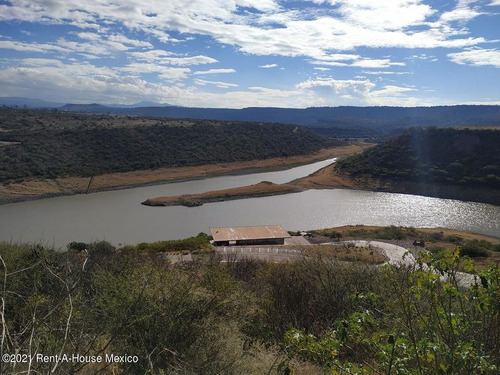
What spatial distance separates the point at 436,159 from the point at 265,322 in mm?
40458

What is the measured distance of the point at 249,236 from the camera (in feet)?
73.3

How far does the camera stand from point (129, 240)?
2325cm

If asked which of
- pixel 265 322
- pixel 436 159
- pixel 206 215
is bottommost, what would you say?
pixel 206 215

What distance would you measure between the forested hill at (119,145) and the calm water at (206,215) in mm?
6855

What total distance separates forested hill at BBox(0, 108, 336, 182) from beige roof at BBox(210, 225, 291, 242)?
2226cm

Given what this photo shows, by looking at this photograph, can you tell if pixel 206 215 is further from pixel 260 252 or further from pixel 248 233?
pixel 260 252

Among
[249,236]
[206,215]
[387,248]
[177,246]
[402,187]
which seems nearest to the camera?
[177,246]

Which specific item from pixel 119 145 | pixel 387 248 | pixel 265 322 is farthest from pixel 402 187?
pixel 265 322

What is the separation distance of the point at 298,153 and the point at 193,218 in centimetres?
3599

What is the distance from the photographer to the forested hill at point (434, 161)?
37094 mm

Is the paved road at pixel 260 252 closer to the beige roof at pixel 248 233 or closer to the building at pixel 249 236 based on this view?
the building at pixel 249 236

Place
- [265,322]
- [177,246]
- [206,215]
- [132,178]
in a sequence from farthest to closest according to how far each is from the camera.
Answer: [132,178] → [206,215] → [177,246] → [265,322]

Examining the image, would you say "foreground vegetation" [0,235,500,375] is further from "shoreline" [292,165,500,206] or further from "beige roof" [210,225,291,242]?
"shoreline" [292,165,500,206]

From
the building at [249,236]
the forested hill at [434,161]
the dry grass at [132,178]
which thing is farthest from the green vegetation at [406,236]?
the dry grass at [132,178]
